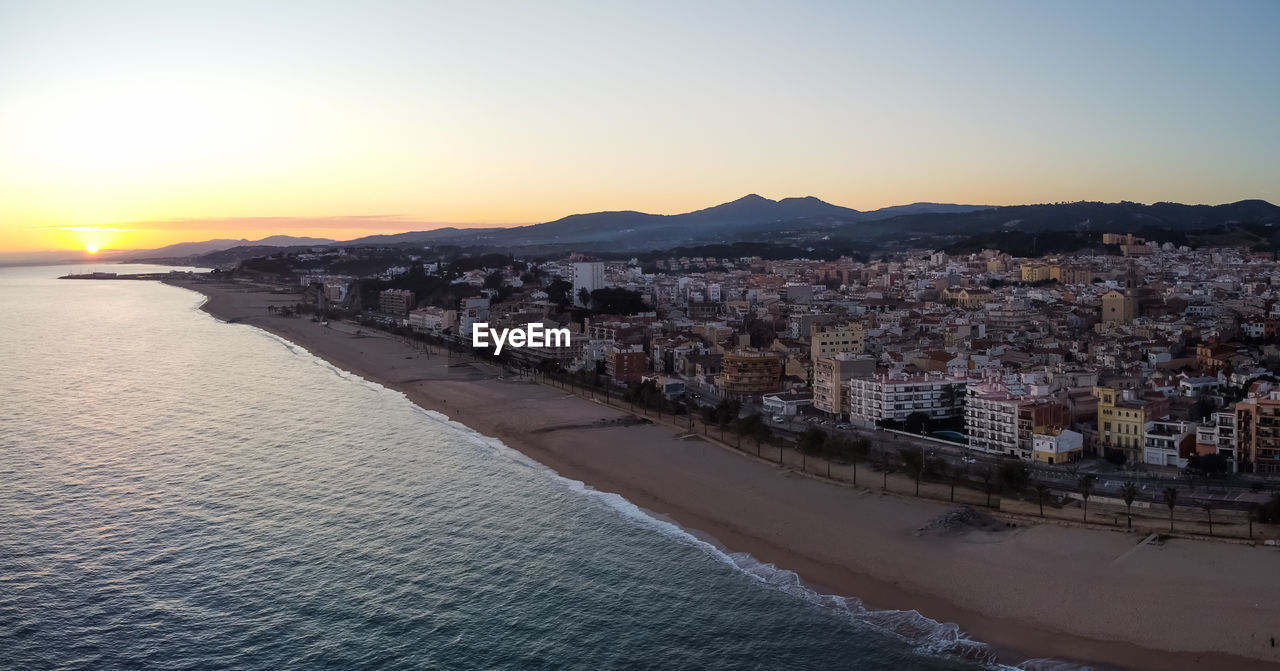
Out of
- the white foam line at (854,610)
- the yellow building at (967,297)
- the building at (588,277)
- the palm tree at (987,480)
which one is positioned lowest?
the white foam line at (854,610)

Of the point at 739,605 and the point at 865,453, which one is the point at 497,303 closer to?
the point at 865,453

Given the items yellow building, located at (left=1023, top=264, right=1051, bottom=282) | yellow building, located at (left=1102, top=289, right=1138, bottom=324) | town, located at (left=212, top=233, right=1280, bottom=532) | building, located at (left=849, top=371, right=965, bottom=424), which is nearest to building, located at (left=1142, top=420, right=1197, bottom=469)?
town, located at (left=212, top=233, right=1280, bottom=532)

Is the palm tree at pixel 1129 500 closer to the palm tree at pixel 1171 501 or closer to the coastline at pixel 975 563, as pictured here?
the palm tree at pixel 1171 501

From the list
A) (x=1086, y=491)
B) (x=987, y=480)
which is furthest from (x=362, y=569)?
(x=1086, y=491)

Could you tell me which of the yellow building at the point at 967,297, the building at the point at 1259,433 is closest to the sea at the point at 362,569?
the building at the point at 1259,433

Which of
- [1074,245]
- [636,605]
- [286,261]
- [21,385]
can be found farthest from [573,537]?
[286,261]

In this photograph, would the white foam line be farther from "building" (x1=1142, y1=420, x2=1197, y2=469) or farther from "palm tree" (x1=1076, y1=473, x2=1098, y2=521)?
"building" (x1=1142, y1=420, x2=1197, y2=469)
